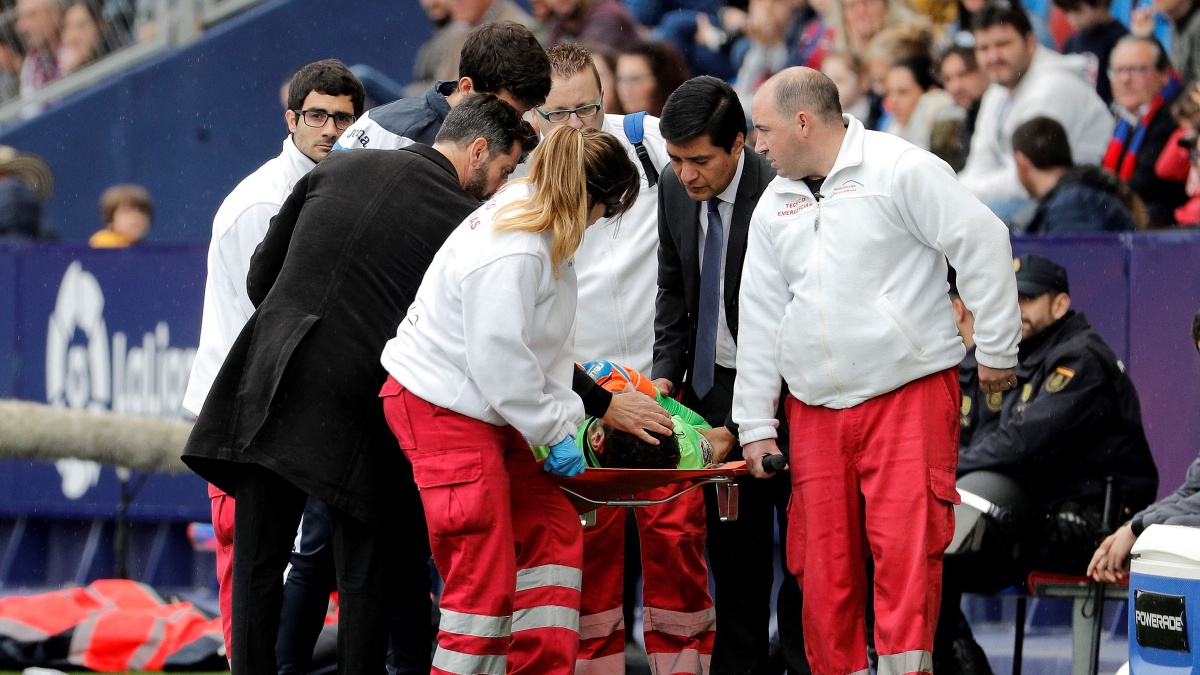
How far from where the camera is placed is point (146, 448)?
9016 millimetres

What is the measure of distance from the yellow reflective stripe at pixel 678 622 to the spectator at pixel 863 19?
215 inches

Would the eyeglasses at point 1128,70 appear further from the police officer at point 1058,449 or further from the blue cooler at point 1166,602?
the blue cooler at point 1166,602

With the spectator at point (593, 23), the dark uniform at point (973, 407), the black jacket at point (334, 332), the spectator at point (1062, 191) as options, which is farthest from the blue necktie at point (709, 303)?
the spectator at point (593, 23)

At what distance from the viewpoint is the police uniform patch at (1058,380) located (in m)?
6.61

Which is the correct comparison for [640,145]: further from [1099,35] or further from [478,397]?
[1099,35]

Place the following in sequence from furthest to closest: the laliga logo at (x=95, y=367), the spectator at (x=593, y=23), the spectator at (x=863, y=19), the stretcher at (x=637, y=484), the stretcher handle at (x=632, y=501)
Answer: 1. the spectator at (x=593, y=23)
2. the spectator at (x=863, y=19)
3. the laliga logo at (x=95, y=367)
4. the stretcher handle at (x=632, y=501)
5. the stretcher at (x=637, y=484)

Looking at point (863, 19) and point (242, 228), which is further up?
point (863, 19)

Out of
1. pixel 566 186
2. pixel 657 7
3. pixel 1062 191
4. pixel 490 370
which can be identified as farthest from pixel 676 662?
pixel 657 7

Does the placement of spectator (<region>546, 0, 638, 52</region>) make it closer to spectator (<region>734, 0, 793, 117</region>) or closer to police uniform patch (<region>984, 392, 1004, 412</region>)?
spectator (<region>734, 0, 793, 117</region>)

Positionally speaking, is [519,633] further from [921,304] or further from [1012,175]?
[1012,175]

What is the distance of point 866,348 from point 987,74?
5.06 m

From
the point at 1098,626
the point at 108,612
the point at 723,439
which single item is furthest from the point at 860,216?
the point at 108,612

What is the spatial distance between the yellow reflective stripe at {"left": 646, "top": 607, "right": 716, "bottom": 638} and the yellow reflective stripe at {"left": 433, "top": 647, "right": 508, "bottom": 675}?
1160 millimetres

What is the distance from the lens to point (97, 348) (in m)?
9.89
